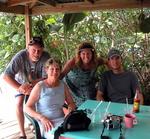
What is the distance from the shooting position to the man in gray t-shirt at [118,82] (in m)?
3.42

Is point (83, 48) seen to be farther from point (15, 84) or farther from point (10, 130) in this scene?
point (10, 130)

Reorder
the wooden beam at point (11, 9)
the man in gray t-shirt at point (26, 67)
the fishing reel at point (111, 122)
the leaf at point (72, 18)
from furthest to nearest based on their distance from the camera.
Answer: the leaf at point (72, 18) → the wooden beam at point (11, 9) → the man in gray t-shirt at point (26, 67) → the fishing reel at point (111, 122)

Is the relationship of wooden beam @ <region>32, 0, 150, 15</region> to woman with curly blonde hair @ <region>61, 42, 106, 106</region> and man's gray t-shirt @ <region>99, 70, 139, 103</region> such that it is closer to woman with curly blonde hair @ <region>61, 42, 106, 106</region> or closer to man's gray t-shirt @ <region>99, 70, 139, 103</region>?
woman with curly blonde hair @ <region>61, 42, 106, 106</region>

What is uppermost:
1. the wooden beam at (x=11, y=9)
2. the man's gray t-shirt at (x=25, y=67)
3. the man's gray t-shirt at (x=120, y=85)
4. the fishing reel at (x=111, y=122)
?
the wooden beam at (x=11, y=9)

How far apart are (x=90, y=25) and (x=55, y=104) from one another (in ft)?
11.6

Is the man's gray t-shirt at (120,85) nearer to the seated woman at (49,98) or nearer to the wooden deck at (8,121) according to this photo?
the seated woman at (49,98)

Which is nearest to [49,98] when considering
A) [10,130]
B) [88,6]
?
[10,130]

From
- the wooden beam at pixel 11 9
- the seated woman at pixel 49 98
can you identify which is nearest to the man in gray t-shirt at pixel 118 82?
the seated woman at pixel 49 98

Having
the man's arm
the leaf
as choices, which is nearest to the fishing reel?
the man's arm

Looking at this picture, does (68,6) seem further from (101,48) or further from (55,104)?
(55,104)

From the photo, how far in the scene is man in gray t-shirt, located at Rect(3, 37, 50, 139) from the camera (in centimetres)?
356

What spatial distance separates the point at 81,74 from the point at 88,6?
1345mm

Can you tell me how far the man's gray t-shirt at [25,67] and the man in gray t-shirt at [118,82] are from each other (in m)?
0.82

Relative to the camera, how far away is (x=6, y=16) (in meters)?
6.64
